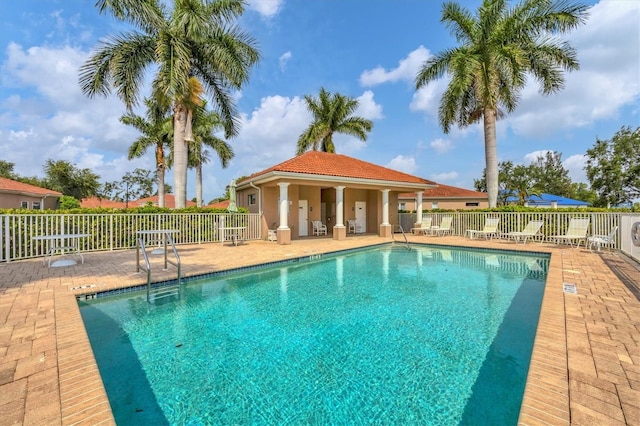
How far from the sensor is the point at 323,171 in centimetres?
1536

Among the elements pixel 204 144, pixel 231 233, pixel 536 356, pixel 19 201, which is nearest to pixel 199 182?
pixel 204 144

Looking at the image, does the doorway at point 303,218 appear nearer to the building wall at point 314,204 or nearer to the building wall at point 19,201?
the building wall at point 314,204

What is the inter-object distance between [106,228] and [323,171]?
9.98 metres

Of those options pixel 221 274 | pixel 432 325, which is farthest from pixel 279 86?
pixel 432 325

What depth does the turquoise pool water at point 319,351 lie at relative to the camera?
2771mm

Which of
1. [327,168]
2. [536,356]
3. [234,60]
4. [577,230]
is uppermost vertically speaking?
[234,60]

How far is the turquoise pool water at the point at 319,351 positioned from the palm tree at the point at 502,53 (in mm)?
12424

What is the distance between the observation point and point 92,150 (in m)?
29.5

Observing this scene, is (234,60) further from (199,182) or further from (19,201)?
(19,201)

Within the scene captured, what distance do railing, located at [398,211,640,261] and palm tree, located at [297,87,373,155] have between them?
418 inches

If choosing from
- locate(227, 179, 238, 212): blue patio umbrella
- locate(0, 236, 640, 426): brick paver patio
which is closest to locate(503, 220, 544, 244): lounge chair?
locate(0, 236, 640, 426): brick paver patio

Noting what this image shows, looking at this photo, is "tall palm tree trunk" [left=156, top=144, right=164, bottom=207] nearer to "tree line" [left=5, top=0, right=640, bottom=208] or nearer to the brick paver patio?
"tree line" [left=5, top=0, right=640, bottom=208]

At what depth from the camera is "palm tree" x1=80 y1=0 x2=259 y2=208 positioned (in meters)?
12.9

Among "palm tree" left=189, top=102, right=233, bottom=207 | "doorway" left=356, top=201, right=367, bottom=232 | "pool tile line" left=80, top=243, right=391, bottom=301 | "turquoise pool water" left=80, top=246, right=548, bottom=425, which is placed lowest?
"turquoise pool water" left=80, top=246, right=548, bottom=425
